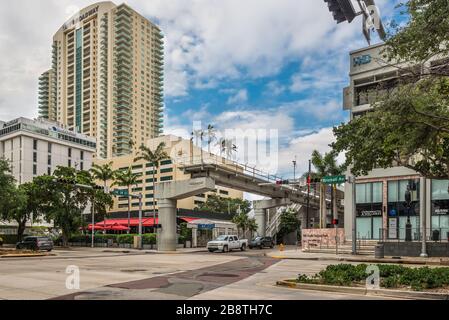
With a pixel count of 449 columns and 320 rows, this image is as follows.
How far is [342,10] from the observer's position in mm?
8828

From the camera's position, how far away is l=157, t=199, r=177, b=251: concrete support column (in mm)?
48500

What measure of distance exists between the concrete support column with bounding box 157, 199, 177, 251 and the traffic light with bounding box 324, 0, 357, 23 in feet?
136

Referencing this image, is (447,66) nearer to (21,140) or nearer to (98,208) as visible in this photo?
(98,208)

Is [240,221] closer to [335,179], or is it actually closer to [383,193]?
[383,193]

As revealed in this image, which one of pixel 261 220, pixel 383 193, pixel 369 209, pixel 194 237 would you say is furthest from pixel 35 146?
pixel 383 193


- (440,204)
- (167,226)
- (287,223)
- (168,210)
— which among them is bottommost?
(287,223)

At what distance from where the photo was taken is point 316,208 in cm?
7650

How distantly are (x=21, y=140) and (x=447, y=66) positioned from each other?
132070 mm

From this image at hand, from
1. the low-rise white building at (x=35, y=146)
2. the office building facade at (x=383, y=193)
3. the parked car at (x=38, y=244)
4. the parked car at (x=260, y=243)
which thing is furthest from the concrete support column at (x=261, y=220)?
the low-rise white building at (x=35, y=146)

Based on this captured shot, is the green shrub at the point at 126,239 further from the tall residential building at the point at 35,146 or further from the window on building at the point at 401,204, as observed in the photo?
the tall residential building at the point at 35,146

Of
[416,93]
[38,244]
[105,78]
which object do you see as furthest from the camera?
[105,78]

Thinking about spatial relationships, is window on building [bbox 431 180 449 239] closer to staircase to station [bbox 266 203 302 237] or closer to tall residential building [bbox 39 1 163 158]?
staircase to station [bbox 266 203 302 237]

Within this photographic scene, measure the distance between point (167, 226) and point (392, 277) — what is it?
121 ft

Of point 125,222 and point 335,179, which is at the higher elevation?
point 335,179
